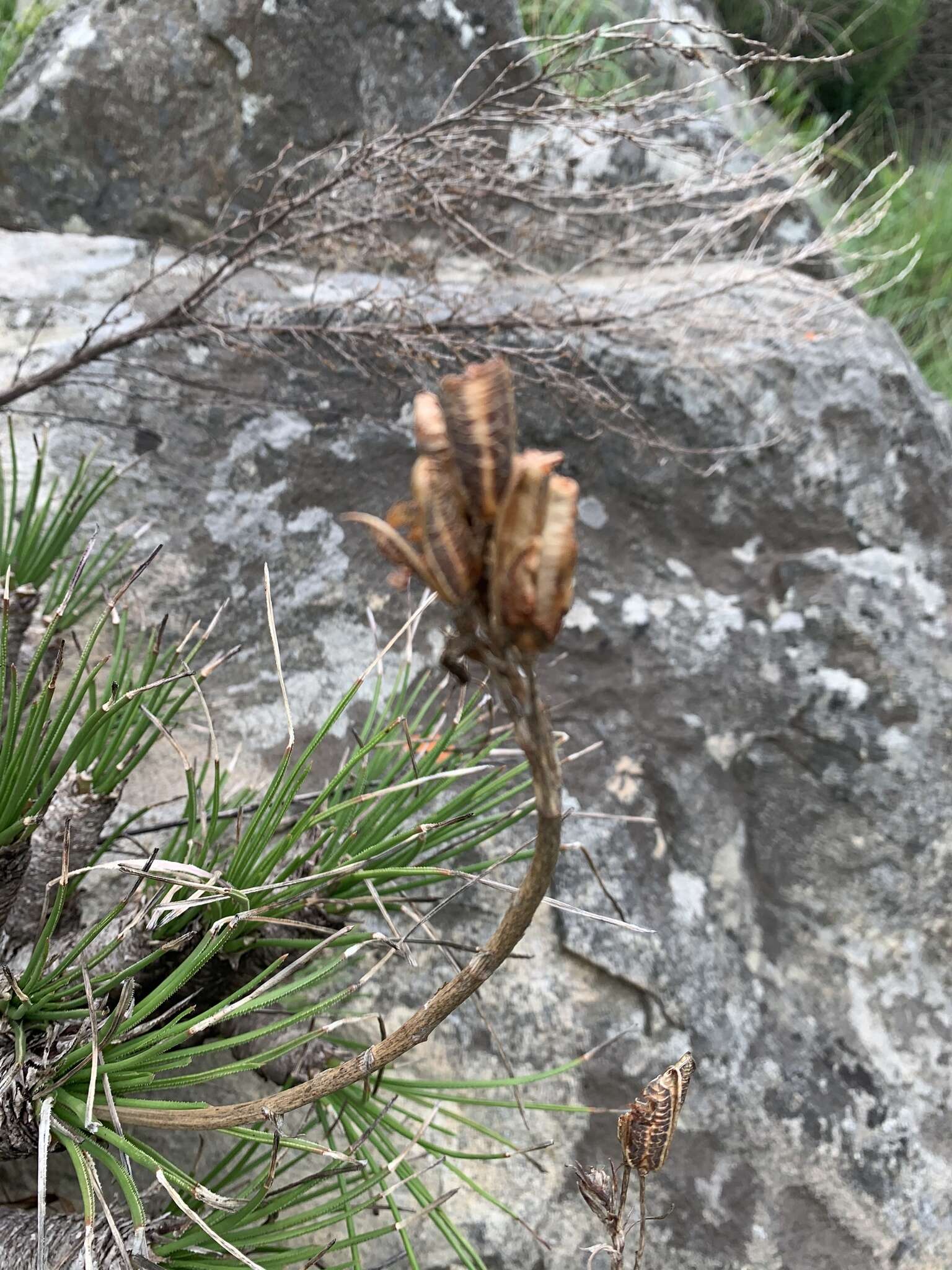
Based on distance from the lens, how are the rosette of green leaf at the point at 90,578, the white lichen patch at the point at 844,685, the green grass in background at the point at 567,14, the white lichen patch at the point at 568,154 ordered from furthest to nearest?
the green grass in background at the point at 567,14 → the white lichen patch at the point at 568,154 → the white lichen patch at the point at 844,685 → the rosette of green leaf at the point at 90,578

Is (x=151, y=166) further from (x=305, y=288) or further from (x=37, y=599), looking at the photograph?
(x=37, y=599)

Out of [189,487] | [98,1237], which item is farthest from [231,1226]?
[189,487]

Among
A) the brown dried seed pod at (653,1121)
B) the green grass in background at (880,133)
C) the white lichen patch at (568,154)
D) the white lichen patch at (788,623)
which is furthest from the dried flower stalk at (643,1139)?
the green grass in background at (880,133)

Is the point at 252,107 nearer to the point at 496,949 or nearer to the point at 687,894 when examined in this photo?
the point at 687,894

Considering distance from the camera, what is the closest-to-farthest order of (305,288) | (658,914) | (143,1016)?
(143,1016)
(658,914)
(305,288)

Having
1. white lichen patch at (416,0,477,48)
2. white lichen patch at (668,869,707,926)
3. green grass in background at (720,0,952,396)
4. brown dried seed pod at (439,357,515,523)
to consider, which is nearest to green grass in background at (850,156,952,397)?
green grass in background at (720,0,952,396)

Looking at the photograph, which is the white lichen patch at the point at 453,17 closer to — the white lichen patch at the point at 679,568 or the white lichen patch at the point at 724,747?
the white lichen patch at the point at 679,568
